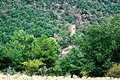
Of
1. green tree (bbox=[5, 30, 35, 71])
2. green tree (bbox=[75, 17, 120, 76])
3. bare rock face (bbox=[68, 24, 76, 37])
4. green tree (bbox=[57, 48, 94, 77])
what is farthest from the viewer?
bare rock face (bbox=[68, 24, 76, 37])

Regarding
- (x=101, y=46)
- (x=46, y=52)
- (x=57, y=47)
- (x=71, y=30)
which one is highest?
(x=71, y=30)

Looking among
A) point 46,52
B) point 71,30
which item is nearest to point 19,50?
point 46,52

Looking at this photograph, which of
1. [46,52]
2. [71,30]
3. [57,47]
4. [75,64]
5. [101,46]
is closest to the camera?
[101,46]

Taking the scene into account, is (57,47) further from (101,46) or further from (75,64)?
(101,46)

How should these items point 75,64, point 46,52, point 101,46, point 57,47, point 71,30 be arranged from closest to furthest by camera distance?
point 101,46 → point 75,64 → point 46,52 → point 57,47 → point 71,30

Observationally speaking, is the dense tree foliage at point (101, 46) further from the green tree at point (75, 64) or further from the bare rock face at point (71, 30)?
the bare rock face at point (71, 30)

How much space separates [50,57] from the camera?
102 ft

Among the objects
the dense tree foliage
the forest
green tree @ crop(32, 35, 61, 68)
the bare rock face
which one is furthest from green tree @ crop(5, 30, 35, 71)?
the bare rock face

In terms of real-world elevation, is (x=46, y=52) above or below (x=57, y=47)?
below

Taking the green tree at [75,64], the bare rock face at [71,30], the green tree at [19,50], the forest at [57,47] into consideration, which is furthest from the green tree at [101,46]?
the bare rock face at [71,30]

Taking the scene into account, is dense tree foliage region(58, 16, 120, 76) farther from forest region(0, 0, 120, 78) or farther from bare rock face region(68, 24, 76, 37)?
bare rock face region(68, 24, 76, 37)

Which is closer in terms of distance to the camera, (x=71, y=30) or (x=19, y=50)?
(x=19, y=50)

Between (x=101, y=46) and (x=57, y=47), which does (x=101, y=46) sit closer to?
(x=101, y=46)

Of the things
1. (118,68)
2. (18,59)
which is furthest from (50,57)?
(118,68)
